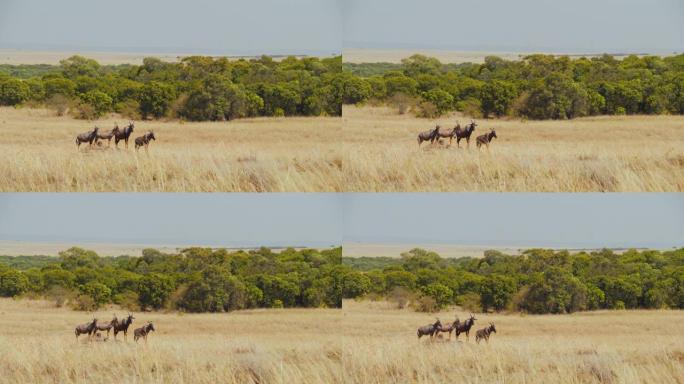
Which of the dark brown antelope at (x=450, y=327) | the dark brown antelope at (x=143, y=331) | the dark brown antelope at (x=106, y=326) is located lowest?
the dark brown antelope at (x=106, y=326)

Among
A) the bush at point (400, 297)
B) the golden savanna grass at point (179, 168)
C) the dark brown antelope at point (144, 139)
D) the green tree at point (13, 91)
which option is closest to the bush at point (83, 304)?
the golden savanna grass at point (179, 168)

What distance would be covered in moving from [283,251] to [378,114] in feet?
11.7

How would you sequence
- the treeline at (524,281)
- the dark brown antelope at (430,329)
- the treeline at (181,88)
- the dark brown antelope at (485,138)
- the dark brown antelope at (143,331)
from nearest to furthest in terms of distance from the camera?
the dark brown antelope at (430,329) → the dark brown antelope at (143,331) → the treeline at (524,281) → the dark brown antelope at (485,138) → the treeline at (181,88)

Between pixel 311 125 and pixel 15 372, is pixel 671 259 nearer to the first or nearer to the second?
pixel 311 125

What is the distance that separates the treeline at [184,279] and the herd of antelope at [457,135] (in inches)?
112

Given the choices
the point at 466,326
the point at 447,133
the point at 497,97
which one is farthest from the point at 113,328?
the point at 497,97

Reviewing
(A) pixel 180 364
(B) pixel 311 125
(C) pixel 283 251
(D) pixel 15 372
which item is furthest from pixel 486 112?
(D) pixel 15 372

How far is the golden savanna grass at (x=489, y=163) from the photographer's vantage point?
18391 millimetres

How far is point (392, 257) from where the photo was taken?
19844 millimetres

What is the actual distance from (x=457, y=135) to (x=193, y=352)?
22.8 ft

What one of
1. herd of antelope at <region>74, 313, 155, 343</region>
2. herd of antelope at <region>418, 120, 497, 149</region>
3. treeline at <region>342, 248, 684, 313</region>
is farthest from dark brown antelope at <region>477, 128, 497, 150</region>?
herd of antelope at <region>74, 313, 155, 343</region>

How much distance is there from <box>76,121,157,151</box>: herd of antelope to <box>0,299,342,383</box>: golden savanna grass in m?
3.73

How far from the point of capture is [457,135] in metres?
20.3

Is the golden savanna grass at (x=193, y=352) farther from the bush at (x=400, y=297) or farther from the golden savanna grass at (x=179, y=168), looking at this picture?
the golden savanna grass at (x=179, y=168)
